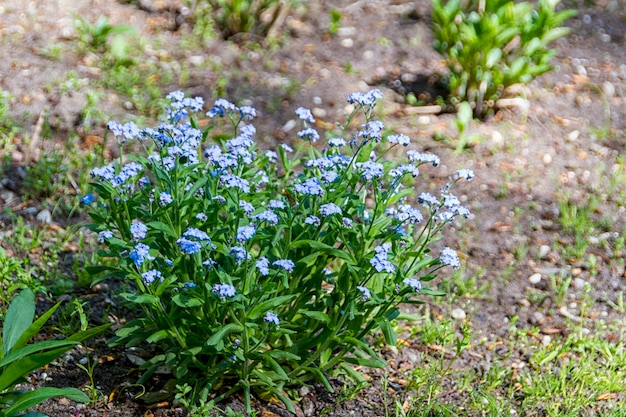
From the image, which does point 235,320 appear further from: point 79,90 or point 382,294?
point 79,90

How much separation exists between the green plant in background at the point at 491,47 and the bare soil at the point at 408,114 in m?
0.20

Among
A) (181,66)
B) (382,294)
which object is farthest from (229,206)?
(181,66)

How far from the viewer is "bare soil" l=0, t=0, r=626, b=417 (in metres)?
3.48

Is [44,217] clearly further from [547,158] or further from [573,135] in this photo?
[573,135]

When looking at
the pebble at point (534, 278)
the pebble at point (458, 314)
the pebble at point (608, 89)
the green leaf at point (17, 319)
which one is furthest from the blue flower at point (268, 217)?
the pebble at point (608, 89)

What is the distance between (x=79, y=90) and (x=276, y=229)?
→ 2.52 metres

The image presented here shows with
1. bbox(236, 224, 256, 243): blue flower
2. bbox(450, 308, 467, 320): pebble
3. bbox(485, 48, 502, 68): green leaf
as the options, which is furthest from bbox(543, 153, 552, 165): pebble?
bbox(236, 224, 256, 243): blue flower

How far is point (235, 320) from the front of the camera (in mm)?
2662

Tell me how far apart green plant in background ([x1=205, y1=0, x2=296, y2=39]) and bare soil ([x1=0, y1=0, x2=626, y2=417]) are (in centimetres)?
12

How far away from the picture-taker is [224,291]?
2438mm

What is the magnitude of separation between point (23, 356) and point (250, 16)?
11.9 ft

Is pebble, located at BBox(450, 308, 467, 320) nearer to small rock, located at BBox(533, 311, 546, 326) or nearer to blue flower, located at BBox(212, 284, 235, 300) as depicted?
small rock, located at BBox(533, 311, 546, 326)

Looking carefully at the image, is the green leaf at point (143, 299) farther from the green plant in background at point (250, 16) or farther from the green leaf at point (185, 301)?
the green plant in background at point (250, 16)

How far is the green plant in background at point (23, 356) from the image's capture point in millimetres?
2455
